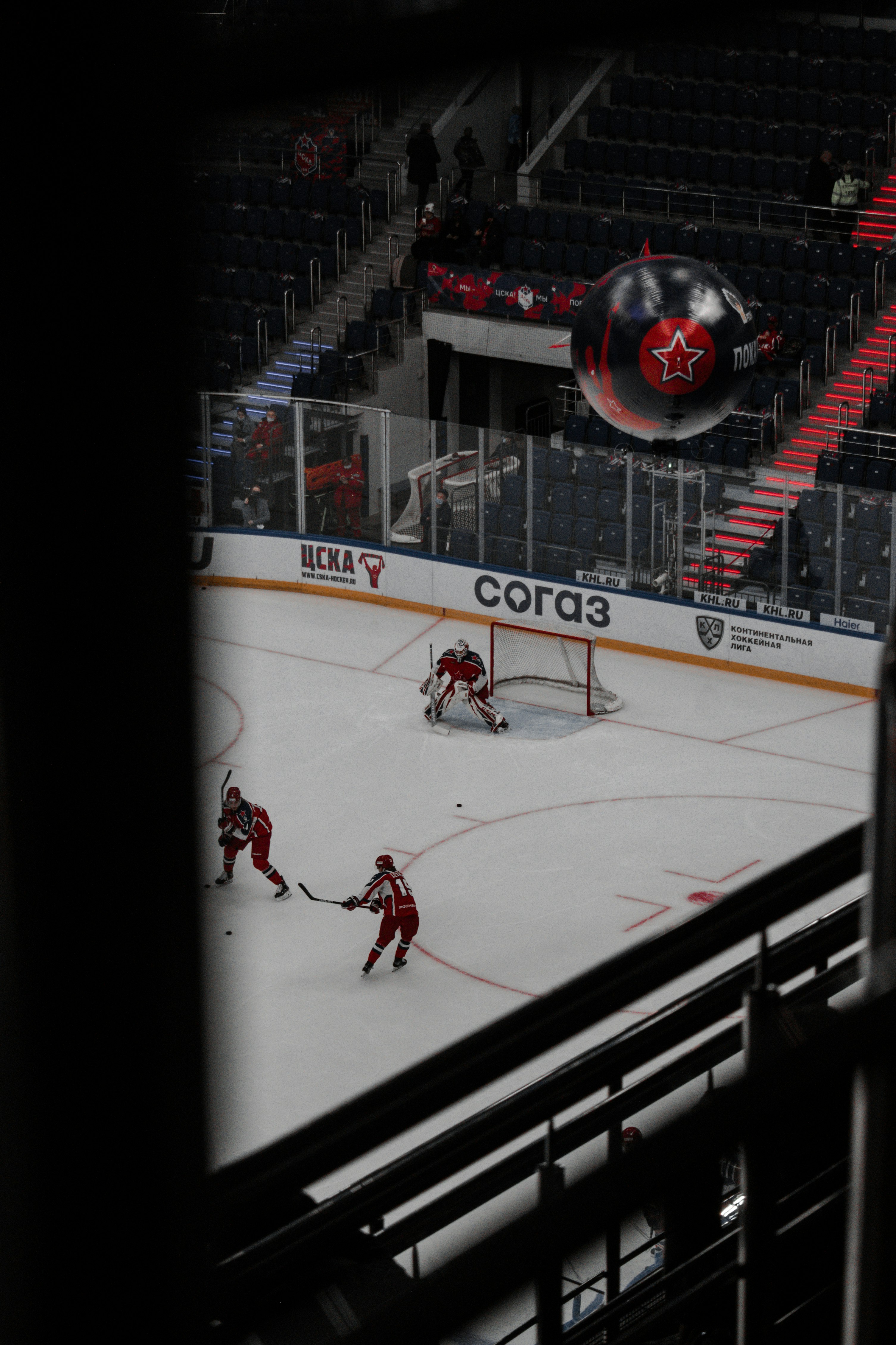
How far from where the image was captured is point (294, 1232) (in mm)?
1097

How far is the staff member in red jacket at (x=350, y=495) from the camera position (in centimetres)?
1884

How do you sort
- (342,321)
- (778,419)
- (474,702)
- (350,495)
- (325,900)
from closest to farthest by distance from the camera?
(325,900) → (474,702) → (350,495) → (778,419) → (342,321)

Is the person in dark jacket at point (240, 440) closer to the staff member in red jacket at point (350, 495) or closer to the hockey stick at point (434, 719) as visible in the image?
the staff member in red jacket at point (350, 495)

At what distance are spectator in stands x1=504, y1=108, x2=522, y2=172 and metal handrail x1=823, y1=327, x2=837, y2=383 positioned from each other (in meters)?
6.88

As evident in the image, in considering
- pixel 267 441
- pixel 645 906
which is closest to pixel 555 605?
pixel 267 441

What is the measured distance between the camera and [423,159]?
23.2 m

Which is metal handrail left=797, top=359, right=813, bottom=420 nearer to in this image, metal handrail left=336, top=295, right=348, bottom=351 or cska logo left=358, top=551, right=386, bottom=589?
cska logo left=358, top=551, right=386, bottom=589

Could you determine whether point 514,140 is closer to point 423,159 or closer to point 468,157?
point 468,157

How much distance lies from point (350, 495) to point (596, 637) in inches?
129

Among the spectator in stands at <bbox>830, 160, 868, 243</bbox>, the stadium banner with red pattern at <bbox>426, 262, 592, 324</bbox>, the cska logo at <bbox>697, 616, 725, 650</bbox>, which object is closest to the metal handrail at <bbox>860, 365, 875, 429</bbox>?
the spectator in stands at <bbox>830, 160, 868, 243</bbox>

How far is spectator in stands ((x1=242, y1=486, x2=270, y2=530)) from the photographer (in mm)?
19469

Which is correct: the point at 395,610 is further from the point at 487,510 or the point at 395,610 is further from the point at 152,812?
the point at 152,812

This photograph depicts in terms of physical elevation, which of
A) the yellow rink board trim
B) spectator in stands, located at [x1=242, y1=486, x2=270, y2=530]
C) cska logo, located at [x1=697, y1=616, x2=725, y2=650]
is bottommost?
the yellow rink board trim

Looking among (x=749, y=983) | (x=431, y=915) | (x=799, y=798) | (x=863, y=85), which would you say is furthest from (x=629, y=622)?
(x=749, y=983)
